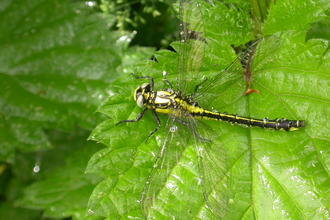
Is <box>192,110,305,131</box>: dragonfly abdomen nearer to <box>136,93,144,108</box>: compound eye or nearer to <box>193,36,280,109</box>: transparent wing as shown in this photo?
<box>193,36,280,109</box>: transparent wing

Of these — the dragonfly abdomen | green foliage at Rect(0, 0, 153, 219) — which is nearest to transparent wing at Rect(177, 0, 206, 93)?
the dragonfly abdomen

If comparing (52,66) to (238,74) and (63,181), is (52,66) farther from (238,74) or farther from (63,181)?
(238,74)

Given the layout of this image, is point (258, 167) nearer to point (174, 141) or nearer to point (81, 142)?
point (174, 141)

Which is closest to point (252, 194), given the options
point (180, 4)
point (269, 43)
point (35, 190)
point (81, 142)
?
point (269, 43)

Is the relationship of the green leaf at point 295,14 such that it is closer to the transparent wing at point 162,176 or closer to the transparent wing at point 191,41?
the transparent wing at point 191,41

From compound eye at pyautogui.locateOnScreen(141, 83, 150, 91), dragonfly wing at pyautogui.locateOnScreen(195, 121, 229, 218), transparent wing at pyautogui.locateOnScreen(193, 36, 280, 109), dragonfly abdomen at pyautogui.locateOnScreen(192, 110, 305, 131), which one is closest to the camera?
dragonfly wing at pyautogui.locateOnScreen(195, 121, 229, 218)

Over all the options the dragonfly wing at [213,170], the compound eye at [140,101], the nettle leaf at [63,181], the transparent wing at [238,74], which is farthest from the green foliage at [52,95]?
the dragonfly wing at [213,170]

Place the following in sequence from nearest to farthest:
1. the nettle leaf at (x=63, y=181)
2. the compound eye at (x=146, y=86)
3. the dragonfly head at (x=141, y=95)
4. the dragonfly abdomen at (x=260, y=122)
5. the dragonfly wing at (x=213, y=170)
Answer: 1. the dragonfly wing at (x=213, y=170)
2. the dragonfly abdomen at (x=260, y=122)
3. the dragonfly head at (x=141, y=95)
4. the compound eye at (x=146, y=86)
5. the nettle leaf at (x=63, y=181)

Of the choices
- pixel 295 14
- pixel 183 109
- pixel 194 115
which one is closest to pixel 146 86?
pixel 183 109

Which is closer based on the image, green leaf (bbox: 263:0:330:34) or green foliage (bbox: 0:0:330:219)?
green foliage (bbox: 0:0:330:219)
